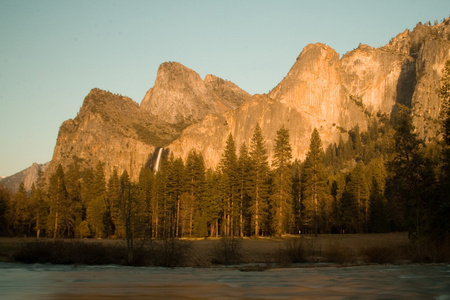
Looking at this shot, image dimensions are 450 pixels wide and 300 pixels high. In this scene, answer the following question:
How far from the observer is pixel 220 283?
16.4 metres

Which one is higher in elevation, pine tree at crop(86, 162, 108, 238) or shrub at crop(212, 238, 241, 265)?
pine tree at crop(86, 162, 108, 238)

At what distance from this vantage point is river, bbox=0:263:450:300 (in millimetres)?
13328

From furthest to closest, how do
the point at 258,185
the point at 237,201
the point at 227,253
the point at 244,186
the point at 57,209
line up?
the point at 57,209 < the point at 244,186 < the point at 237,201 < the point at 258,185 < the point at 227,253

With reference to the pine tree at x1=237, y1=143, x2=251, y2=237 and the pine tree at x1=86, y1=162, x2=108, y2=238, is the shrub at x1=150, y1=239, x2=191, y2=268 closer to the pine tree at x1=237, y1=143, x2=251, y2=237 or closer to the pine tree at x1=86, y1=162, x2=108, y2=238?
the pine tree at x1=237, y1=143, x2=251, y2=237

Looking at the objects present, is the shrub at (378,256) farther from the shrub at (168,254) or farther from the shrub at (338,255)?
the shrub at (168,254)

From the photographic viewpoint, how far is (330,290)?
14.6 meters

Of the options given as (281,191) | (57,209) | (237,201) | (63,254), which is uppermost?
(281,191)

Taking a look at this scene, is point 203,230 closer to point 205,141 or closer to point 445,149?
point 445,149

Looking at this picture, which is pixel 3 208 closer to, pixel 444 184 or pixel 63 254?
pixel 63 254

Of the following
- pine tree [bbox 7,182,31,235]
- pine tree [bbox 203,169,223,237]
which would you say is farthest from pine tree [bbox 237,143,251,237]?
pine tree [bbox 7,182,31,235]

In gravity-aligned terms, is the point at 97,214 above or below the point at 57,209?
below

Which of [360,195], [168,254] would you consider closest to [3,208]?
[360,195]

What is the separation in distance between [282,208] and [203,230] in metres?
14.1

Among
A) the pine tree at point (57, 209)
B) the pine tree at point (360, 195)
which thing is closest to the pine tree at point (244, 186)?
the pine tree at point (360, 195)
